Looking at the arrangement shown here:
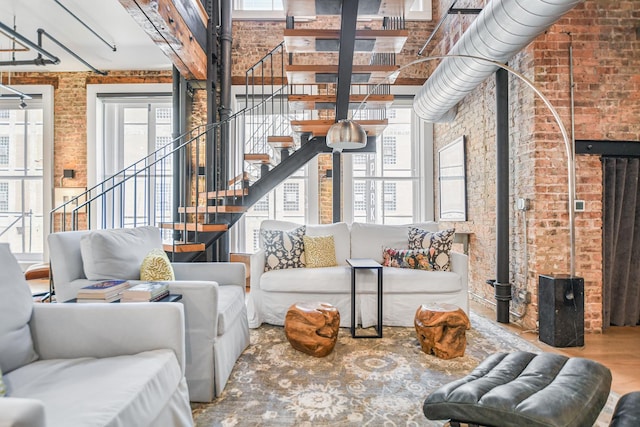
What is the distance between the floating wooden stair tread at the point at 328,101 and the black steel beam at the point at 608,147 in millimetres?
1951

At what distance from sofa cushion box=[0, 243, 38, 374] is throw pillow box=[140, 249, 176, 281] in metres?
0.77

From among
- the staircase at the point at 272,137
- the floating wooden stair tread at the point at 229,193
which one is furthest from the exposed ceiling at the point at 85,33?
the floating wooden stair tread at the point at 229,193

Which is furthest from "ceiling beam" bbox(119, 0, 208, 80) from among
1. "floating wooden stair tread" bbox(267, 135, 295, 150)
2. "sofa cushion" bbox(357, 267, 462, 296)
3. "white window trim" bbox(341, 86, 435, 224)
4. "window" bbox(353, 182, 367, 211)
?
"sofa cushion" bbox(357, 267, 462, 296)

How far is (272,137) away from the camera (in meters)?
4.26

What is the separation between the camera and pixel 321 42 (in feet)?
11.3

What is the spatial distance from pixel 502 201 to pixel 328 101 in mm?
2215

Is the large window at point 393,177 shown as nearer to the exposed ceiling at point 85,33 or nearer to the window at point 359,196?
the window at point 359,196

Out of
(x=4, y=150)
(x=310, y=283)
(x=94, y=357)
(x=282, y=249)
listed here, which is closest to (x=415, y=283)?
(x=310, y=283)

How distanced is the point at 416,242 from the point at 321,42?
2322 millimetres

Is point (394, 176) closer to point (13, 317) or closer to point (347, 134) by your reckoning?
point (347, 134)

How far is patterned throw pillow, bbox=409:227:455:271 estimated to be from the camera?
11.9ft

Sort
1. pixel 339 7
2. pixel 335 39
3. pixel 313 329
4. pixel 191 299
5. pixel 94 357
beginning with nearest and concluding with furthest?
pixel 94 357, pixel 191 299, pixel 313 329, pixel 339 7, pixel 335 39

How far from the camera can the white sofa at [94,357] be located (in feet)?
3.75

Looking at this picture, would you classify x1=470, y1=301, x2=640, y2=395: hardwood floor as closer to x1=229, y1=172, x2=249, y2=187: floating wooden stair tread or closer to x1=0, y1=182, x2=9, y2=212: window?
x1=229, y1=172, x2=249, y2=187: floating wooden stair tread
